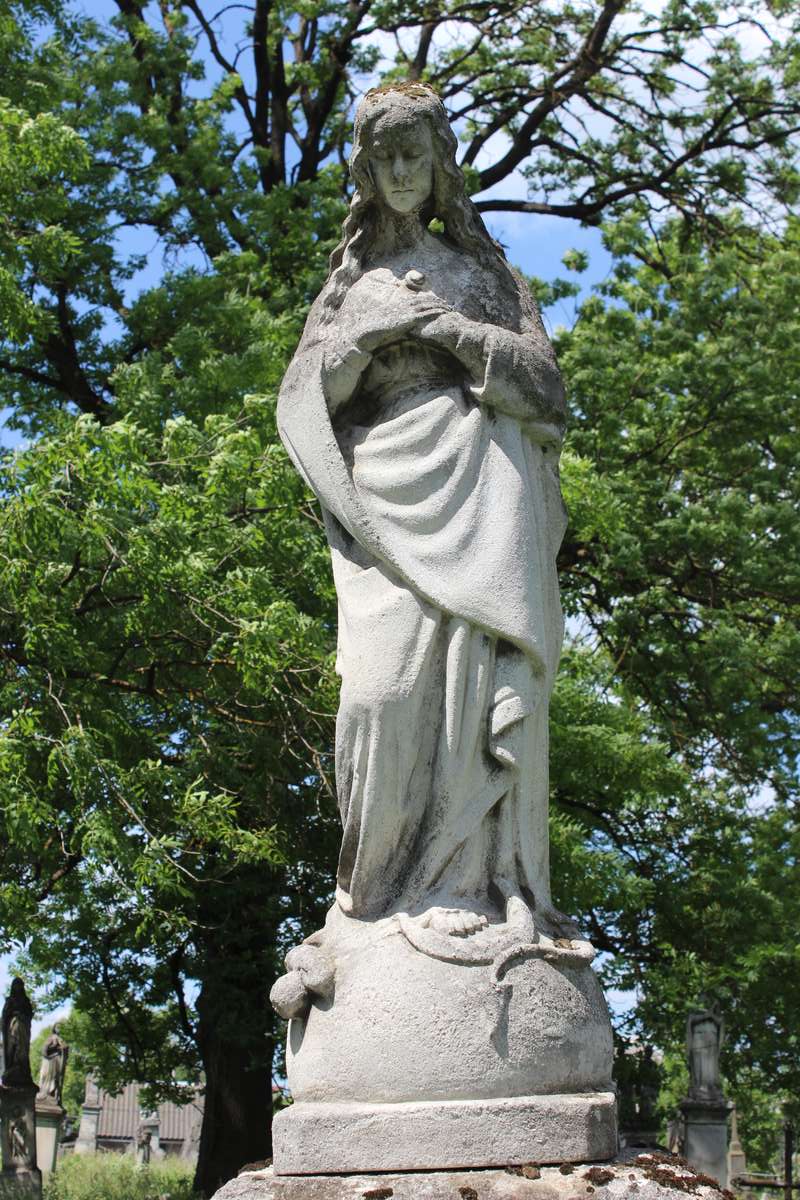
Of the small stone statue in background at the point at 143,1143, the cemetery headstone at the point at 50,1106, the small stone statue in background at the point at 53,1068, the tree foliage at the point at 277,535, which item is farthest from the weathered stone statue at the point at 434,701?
the small stone statue in background at the point at 143,1143

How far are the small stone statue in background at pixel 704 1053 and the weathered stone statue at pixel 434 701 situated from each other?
40.1 ft

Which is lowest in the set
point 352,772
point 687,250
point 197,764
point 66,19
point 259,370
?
point 352,772

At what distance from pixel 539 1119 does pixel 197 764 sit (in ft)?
22.6

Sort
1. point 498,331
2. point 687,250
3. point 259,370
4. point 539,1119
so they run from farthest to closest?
1. point 687,250
2. point 259,370
3. point 498,331
4. point 539,1119

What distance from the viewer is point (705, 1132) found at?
54.1 ft

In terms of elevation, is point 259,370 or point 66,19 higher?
point 66,19

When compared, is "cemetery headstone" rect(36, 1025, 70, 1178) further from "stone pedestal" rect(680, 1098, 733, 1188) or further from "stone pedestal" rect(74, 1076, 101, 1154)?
"stone pedestal" rect(74, 1076, 101, 1154)

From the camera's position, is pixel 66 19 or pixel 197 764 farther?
pixel 66 19

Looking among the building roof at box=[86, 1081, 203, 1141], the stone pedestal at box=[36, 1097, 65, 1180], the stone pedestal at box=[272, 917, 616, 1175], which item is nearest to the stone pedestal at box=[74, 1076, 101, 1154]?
the building roof at box=[86, 1081, 203, 1141]

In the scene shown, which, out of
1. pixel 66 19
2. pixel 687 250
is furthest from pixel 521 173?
pixel 66 19

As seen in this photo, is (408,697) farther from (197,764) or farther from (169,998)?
(169,998)

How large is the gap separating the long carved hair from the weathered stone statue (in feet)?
0.03

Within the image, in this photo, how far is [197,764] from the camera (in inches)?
419

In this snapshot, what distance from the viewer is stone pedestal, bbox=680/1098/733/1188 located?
16.3 meters
